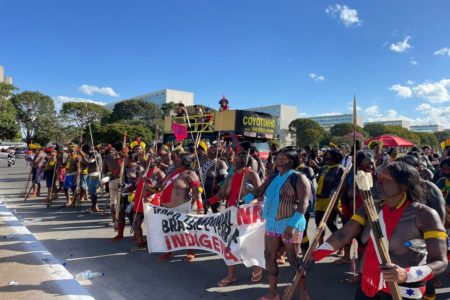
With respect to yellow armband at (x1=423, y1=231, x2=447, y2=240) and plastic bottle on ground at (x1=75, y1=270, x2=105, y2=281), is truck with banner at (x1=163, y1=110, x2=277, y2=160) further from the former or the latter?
yellow armband at (x1=423, y1=231, x2=447, y2=240)

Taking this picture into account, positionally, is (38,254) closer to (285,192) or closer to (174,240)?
(174,240)

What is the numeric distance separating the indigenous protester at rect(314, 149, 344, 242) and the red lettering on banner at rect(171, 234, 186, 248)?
92.0 inches

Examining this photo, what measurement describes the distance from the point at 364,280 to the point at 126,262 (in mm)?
4178

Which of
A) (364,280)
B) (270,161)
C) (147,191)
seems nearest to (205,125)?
(270,161)

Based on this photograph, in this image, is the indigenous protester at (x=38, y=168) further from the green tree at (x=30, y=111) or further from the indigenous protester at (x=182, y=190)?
the green tree at (x=30, y=111)

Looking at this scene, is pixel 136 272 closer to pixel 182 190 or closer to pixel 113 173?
pixel 182 190

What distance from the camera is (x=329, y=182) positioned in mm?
5902

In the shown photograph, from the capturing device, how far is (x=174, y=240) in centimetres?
554

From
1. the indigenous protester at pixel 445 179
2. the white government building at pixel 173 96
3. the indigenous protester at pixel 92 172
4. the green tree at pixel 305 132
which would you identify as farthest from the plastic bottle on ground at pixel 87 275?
the white government building at pixel 173 96

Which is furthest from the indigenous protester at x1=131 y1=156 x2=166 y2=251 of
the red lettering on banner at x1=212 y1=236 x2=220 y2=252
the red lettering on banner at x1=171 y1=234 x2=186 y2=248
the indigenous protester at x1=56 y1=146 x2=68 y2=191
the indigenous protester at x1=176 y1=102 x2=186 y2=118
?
the indigenous protester at x1=56 y1=146 x2=68 y2=191

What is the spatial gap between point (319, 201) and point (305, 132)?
74766 millimetres

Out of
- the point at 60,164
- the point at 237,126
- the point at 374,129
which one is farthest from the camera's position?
the point at 374,129

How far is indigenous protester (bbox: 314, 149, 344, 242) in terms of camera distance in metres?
5.88

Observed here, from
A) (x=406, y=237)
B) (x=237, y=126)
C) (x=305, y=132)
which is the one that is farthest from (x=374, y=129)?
(x=406, y=237)
